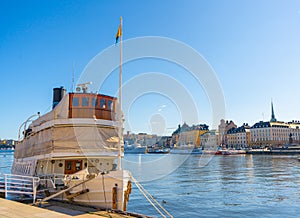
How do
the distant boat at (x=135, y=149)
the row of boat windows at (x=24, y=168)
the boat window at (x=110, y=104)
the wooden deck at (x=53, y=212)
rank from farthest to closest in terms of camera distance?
the distant boat at (x=135, y=149)
the row of boat windows at (x=24, y=168)
the boat window at (x=110, y=104)
the wooden deck at (x=53, y=212)

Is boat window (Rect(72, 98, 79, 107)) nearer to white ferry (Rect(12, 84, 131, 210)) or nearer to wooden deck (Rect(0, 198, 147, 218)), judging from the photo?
white ferry (Rect(12, 84, 131, 210))

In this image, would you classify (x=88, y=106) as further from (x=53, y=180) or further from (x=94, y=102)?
(x=53, y=180)

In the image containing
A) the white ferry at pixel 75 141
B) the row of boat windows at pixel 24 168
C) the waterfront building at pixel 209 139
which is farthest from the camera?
the waterfront building at pixel 209 139

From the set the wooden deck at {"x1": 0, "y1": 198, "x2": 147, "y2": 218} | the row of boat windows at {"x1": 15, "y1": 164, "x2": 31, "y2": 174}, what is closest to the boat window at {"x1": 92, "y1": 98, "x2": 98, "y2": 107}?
the wooden deck at {"x1": 0, "y1": 198, "x2": 147, "y2": 218}

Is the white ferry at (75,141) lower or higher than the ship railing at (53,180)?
higher

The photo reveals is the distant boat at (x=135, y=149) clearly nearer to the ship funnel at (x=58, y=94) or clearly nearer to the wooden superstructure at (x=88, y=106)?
the ship funnel at (x=58, y=94)

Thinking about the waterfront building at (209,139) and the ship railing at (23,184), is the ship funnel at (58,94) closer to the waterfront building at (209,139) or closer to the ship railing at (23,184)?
the ship railing at (23,184)

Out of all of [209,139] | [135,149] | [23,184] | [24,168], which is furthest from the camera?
[209,139]

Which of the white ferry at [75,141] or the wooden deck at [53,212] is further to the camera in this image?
Answer: the white ferry at [75,141]

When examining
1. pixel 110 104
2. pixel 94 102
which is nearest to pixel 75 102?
pixel 94 102

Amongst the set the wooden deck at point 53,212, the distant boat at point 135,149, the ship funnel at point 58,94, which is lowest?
the distant boat at point 135,149

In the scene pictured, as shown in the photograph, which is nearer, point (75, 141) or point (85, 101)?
point (75, 141)

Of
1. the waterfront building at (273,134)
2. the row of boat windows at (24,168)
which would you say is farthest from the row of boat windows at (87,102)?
the waterfront building at (273,134)

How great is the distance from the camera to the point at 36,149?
63.3ft
